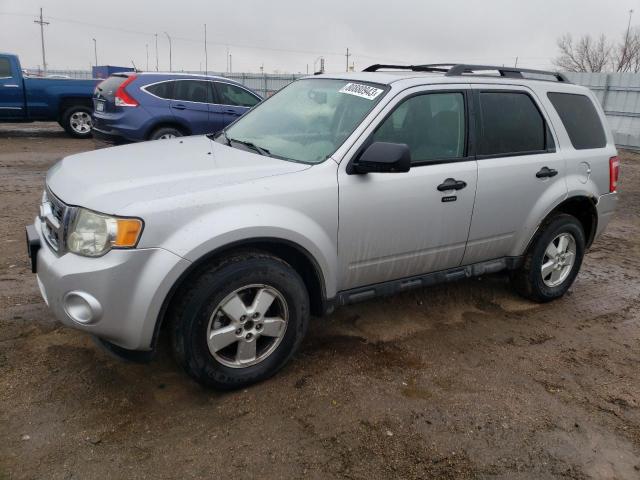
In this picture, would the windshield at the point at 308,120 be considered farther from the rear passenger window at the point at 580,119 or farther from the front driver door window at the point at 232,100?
the front driver door window at the point at 232,100

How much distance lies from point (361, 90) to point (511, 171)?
126 centimetres

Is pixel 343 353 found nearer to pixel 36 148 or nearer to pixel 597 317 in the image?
pixel 597 317

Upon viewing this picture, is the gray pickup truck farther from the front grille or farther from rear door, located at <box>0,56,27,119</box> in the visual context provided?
the front grille

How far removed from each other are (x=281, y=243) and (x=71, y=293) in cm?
109

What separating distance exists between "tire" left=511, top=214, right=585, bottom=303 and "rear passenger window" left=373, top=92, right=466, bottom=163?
3.87ft

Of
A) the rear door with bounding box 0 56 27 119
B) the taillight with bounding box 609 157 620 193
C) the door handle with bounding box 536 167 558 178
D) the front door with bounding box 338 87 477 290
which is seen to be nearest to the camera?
the front door with bounding box 338 87 477 290

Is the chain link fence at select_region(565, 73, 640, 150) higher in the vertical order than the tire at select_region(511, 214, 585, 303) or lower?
higher

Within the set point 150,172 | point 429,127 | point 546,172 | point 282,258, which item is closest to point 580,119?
point 546,172

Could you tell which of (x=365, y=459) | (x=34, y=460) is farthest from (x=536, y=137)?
(x=34, y=460)

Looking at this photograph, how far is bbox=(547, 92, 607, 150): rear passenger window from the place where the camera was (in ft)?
14.7

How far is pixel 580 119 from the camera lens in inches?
181

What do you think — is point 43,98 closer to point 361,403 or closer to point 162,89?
point 162,89

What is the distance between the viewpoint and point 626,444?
9.50ft

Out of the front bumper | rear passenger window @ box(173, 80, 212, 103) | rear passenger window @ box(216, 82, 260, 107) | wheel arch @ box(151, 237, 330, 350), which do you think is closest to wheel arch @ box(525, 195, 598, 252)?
wheel arch @ box(151, 237, 330, 350)
